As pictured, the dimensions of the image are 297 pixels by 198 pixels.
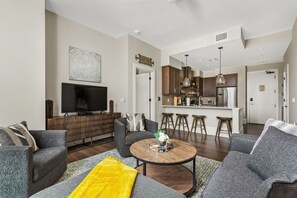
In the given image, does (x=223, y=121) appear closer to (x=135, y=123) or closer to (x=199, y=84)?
(x=135, y=123)

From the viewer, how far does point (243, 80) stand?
21.7 feet

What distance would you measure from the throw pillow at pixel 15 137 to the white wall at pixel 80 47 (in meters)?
1.45

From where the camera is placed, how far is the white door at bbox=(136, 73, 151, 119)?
5137mm

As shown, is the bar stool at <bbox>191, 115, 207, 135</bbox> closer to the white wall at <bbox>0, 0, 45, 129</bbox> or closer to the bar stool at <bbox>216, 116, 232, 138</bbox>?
the bar stool at <bbox>216, 116, 232, 138</bbox>

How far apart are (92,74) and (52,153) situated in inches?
95.0

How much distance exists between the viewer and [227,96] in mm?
6797

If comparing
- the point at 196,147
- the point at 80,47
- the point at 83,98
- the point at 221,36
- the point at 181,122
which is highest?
the point at 221,36

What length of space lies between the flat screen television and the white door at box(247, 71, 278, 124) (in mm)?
6542

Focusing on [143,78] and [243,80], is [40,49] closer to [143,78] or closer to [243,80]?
[143,78]

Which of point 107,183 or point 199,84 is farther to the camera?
point 199,84

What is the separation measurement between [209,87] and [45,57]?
702 centimetres

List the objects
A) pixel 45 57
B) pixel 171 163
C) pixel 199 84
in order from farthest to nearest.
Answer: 1. pixel 199 84
2. pixel 45 57
3. pixel 171 163

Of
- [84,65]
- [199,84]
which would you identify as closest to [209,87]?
[199,84]

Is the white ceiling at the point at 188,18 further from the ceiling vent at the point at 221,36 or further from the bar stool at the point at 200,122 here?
the bar stool at the point at 200,122
